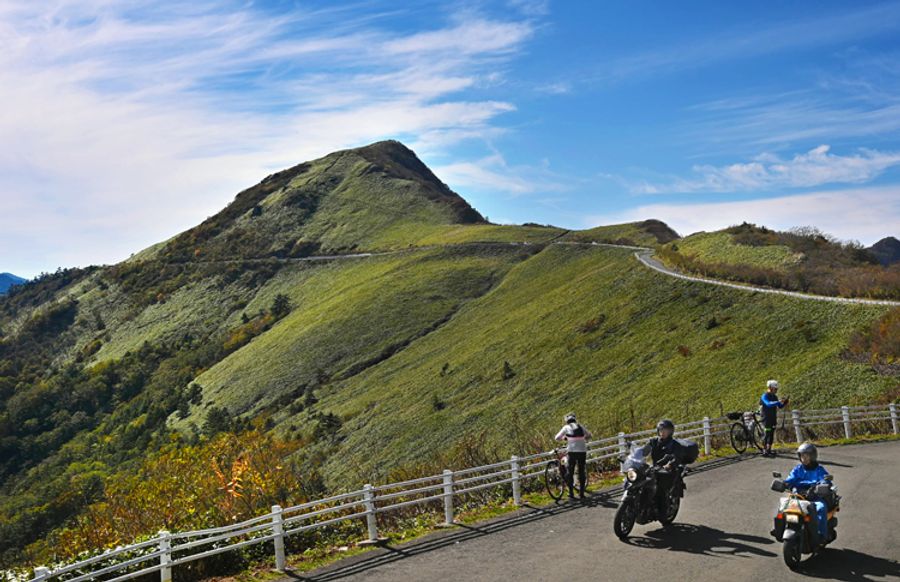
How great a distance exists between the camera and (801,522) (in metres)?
11.5

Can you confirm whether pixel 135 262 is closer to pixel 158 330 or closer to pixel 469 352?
pixel 158 330

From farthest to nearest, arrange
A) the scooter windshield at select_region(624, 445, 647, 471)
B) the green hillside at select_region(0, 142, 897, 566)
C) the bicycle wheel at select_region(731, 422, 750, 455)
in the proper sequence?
the green hillside at select_region(0, 142, 897, 566) → the bicycle wheel at select_region(731, 422, 750, 455) → the scooter windshield at select_region(624, 445, 647, 471)

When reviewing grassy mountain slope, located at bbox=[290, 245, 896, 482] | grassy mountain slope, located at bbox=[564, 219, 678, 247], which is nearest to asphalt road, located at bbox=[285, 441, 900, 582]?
grassy mountain slope, located at bbox=[290, 245, 896, 482]

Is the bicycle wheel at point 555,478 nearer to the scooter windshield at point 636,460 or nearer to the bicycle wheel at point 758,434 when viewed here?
the scooter windshield at point 636,460

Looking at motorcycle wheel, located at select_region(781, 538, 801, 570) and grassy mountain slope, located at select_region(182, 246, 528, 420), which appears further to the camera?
grassy mountain slope, located at select_region(182, 246, 528, 420)

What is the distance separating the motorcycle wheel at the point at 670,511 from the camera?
1412 cm

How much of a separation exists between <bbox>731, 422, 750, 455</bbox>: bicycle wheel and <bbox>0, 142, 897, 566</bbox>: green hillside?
498 cm

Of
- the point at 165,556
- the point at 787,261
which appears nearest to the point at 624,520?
the point at 165,556

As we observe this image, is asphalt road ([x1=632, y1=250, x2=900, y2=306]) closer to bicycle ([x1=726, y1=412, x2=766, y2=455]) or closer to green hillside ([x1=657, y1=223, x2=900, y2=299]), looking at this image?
green hillside ([x1=657, y1=223, x2=900, y2=299])

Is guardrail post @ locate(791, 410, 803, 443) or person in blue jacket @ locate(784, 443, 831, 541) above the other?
person in blue jacket @ locate(784, 443, 831, 541)

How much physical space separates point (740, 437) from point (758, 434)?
2.62ft

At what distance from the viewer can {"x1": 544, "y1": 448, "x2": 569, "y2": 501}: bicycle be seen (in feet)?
57.9

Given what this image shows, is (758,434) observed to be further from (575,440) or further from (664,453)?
(664,453)

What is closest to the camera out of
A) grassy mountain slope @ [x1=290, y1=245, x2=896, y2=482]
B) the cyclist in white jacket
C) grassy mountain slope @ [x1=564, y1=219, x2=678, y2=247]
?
the cyclist in white jacket
